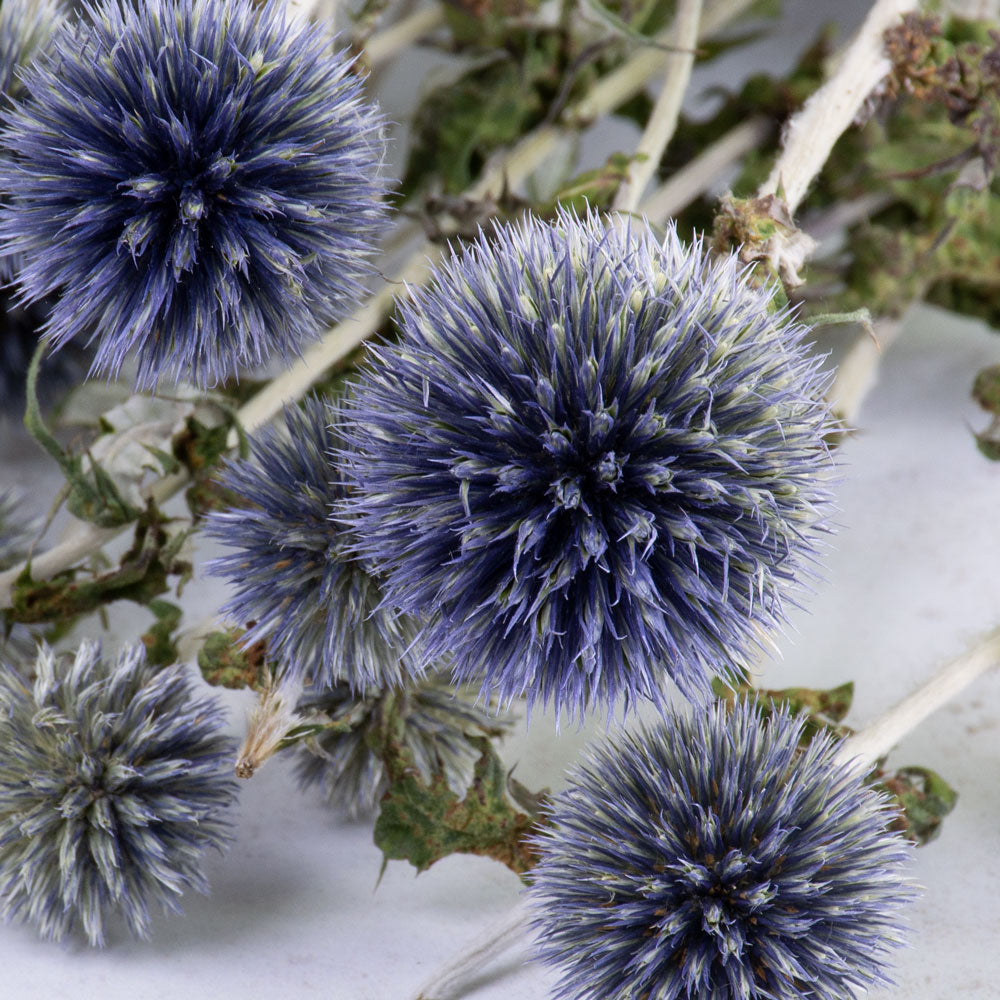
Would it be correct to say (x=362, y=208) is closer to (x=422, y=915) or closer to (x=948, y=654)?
(x=422, y=915)

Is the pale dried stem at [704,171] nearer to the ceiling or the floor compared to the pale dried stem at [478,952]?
nearer to the ceiling

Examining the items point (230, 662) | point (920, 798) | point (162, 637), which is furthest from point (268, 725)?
point (920, 798)

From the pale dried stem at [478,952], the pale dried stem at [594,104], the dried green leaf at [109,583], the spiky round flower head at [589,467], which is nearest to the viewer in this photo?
the spiky round flower head at [589,467]

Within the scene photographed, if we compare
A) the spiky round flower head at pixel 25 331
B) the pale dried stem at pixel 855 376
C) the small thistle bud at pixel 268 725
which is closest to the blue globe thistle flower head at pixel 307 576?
the small thistle bud at pixel 268 725

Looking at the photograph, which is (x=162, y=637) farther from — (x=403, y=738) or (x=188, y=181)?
(x=188, y=181)

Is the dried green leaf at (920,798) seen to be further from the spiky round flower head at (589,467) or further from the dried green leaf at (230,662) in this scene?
the dried green leaf at (230,662)

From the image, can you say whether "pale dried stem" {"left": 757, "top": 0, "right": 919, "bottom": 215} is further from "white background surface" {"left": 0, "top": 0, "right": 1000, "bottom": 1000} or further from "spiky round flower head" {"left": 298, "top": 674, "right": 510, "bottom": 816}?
"spiky round flower head" {"left": 298, "top": 674, "right": 510, "bottom": 816}

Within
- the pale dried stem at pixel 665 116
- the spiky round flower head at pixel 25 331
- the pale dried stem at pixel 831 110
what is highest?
the pale dried stem at pixel 831 110
